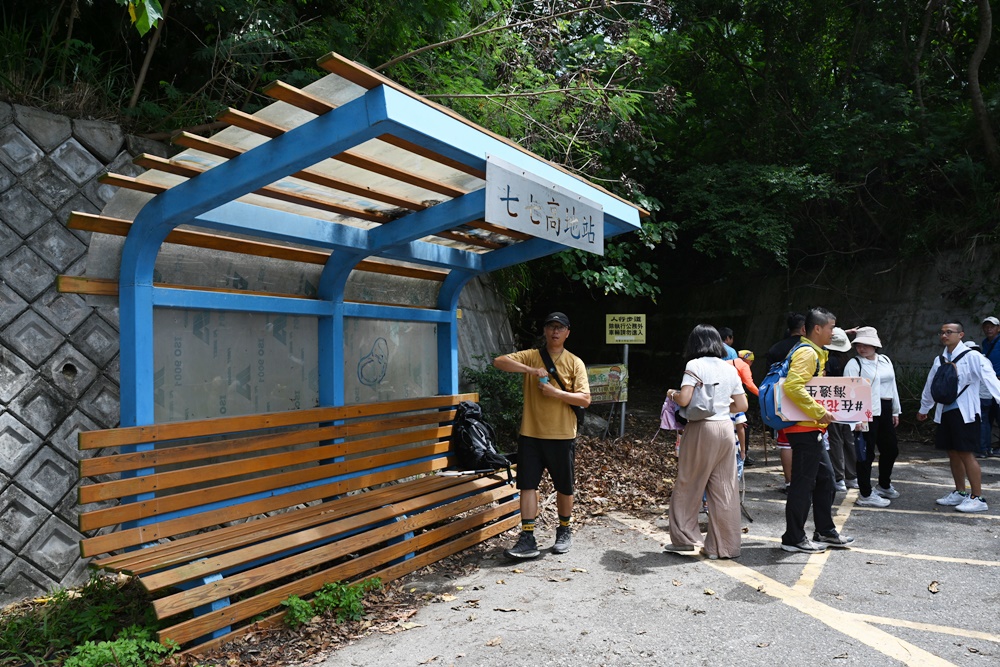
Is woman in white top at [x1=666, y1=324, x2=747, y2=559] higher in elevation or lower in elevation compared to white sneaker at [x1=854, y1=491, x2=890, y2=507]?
higher

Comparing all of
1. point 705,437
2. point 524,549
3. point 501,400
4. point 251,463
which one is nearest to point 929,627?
point 705,437

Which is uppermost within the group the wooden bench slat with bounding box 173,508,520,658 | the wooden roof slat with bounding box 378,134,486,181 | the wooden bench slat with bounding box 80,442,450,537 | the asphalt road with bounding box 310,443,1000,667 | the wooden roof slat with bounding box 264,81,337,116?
the wooden roof slat with bounding box 264,81,337,116

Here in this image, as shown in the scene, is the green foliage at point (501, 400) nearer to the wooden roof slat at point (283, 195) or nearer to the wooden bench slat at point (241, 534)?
the wooden bench slat at point (241, 534)

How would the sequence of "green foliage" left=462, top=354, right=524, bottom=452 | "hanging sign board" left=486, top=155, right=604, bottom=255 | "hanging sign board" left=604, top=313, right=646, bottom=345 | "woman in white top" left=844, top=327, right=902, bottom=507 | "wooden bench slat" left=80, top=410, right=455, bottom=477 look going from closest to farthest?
1. "wooden bench slat" left=80, top=410, right=455, bottom=477
2. "hanging sign board" left=486, top=155, right=604, bottom=255
3. "woman in white top" left=844, top=327, right=902, bottom=507
4. "green foliage" left=462, top=354, right=524, bottom=452
5. "hanging sign board" left=604, top=313, right=646, bottom=345

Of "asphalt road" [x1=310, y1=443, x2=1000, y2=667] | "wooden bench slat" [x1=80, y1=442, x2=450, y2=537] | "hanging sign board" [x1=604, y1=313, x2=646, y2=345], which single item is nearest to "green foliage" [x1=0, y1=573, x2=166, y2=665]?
Result: "wooden bench slat" [x1=80, y1=442, x2=450, y2=537]

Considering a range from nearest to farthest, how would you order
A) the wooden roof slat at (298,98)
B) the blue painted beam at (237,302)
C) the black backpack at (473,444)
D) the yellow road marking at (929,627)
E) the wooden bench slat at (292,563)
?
the wooden roof slat at (298,98) < the wooden bench slat at (292,563) < the yellow road marking at (929,627) < the blue painted beam at (237,302) < the black backpack at (473,444)

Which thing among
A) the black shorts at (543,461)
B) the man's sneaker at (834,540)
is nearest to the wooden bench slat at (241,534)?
the black shorts at (543,461)

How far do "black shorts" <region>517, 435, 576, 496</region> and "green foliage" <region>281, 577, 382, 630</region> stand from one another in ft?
5.26

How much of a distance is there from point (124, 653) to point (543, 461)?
315 centimetres

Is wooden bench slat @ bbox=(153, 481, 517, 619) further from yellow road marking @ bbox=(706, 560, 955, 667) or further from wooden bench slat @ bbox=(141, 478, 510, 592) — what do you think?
yellow road marking @ bbox=(706, 560, 955, 667)

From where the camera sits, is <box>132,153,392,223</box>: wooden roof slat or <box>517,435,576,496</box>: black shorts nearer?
<box>132,153,392,223</box>: wooden roof slat

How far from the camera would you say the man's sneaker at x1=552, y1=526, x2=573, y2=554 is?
5.74 m

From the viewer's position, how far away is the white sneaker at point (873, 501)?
7.31 meters

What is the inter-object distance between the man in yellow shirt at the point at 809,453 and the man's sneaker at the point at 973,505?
2.02 m
